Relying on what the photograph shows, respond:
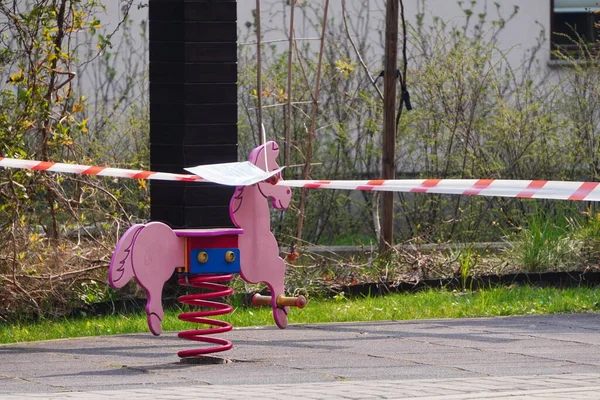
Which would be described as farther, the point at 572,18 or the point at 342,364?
the point at 572,18

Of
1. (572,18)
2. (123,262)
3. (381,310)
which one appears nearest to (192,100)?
(381,310)

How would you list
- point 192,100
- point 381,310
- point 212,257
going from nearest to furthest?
point 212,257 → point 381,310 → point 192,100

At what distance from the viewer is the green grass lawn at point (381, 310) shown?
965 centimetres

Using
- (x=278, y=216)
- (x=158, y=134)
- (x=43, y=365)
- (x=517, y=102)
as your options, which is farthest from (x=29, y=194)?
(x=517, y=102)

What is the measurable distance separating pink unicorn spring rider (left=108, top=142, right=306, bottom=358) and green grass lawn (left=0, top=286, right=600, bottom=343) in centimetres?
182

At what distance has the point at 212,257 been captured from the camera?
7539 mm

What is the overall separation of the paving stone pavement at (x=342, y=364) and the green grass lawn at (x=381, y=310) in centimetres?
32

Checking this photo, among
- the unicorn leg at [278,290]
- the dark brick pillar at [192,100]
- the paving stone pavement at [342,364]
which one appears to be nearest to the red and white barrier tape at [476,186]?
the unicorn leg at [278,290]

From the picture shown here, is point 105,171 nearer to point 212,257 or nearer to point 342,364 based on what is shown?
point 212,257

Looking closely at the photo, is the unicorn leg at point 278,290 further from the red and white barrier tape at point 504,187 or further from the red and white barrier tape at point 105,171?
the red and white barrier tape at point 105,171

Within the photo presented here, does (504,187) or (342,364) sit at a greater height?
(504,187)

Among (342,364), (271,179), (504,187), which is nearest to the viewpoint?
(504,187)

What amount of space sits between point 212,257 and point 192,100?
11.1 ft

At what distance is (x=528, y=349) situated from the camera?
823 centimetres
